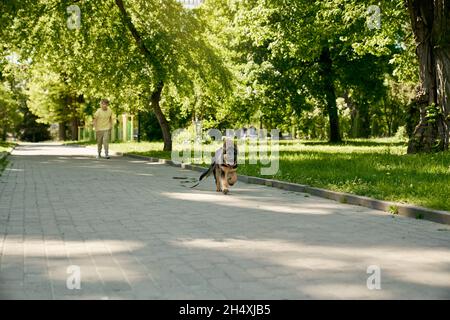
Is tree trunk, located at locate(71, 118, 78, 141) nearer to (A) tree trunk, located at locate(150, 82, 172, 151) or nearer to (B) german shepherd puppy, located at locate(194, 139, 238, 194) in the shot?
(A) tree trunk, located at locate(150, 82, 172, 151)

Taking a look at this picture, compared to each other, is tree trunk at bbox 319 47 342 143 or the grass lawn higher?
tree trunk at bbox 319 47 342 143

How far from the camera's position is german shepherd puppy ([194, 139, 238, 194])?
34.1 ft

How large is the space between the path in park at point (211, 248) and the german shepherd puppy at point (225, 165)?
2.22ft

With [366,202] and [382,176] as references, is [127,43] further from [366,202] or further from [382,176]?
[366,202]

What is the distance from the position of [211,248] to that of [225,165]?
484 cm

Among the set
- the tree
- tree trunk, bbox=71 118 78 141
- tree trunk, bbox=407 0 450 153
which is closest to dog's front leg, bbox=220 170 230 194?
tree trunk, bbox=407 0 450 153

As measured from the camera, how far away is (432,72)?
666 inches

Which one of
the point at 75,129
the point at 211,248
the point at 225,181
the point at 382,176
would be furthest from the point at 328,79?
the point at 75,129

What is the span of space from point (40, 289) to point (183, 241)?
2144mm

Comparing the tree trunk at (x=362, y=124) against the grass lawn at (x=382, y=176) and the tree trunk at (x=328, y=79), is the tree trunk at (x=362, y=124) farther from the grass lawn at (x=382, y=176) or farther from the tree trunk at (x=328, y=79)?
the grass lawn at (x=382, y=176)

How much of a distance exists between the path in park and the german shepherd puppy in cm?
68

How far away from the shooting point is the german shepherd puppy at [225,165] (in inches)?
409

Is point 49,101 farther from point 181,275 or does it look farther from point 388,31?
point 181,275
